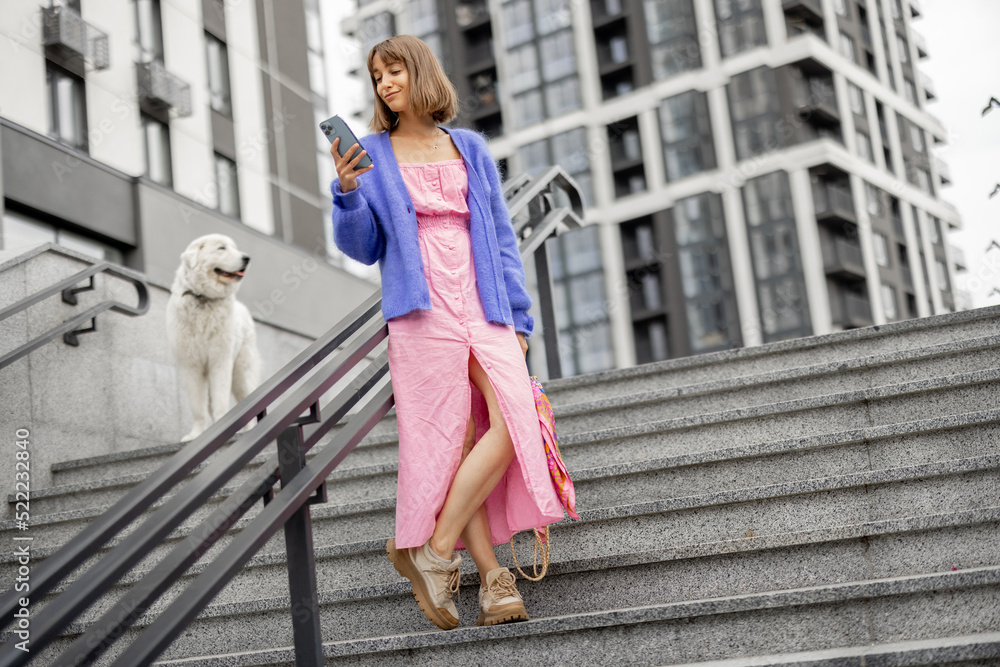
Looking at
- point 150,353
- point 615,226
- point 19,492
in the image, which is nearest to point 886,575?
point 19,492

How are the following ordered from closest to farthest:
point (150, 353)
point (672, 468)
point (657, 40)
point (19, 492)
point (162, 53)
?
point (672, 468), point (19, 492), point (150, 353), point (162, 53), point (657, 40)

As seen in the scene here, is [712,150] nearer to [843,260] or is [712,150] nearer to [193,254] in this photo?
[843,260]

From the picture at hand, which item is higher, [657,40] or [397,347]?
[657,40]

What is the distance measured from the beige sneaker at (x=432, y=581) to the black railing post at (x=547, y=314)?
2.77m

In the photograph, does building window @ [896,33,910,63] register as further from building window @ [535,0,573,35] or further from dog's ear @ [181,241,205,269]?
dog's ear @ [181,241,205,269]

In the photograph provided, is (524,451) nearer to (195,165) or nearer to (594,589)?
(594,589)

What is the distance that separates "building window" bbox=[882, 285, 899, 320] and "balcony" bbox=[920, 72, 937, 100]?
12492 millimetres

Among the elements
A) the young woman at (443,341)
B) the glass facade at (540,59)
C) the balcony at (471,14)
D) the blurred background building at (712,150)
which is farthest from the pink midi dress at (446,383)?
the balcony at (471,14)

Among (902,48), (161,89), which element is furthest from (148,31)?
(902,48)

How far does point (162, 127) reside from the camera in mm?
16109

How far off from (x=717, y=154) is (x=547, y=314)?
117 feet

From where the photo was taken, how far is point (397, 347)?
3049 mm

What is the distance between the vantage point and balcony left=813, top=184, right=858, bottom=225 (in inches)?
1454

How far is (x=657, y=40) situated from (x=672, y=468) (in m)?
40.9
